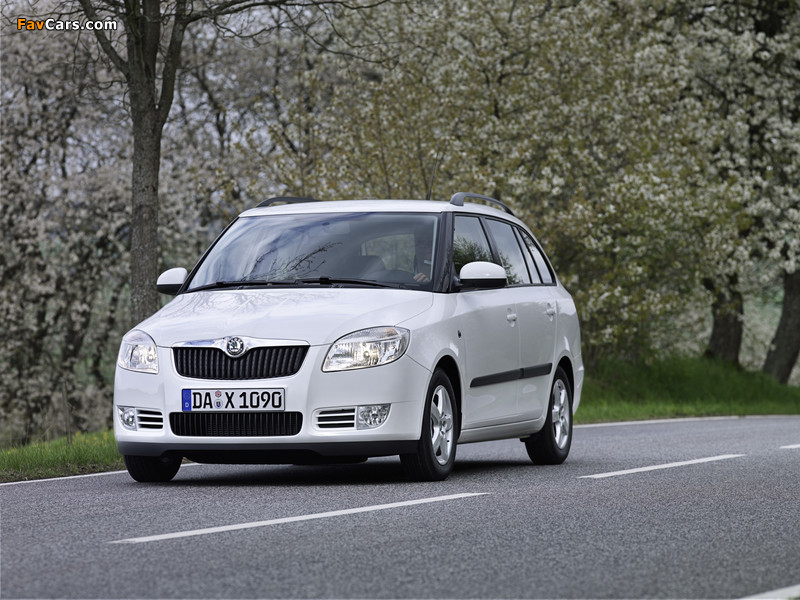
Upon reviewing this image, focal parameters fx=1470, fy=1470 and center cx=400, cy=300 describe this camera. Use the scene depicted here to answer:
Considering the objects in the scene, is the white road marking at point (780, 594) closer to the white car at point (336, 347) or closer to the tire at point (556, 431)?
the white car at point (336, 347)

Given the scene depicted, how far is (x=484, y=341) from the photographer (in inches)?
409

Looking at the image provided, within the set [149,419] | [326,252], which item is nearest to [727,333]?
[326,252]

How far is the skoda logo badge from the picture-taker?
9.06 m

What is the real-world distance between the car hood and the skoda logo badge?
46 millimetres

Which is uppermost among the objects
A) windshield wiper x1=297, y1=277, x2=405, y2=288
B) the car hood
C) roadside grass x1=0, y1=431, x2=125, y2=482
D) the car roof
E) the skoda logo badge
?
the car roof

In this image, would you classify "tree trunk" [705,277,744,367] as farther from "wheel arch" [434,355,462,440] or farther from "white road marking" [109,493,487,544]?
"white road marking" [109,493,487,544]

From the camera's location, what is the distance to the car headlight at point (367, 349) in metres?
9.07

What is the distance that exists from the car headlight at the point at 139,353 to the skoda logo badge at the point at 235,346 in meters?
0.56

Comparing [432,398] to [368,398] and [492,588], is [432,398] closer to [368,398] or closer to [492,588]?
[368,398]

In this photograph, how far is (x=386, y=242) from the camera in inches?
406

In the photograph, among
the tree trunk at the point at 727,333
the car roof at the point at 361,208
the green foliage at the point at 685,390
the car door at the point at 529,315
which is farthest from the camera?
the tree trunk at the point at 727,333

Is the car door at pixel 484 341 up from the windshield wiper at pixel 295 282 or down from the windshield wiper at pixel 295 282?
down

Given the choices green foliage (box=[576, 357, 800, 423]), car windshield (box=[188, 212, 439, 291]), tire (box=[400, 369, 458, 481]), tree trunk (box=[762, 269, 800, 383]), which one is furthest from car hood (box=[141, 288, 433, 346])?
tree trunk (box=[762, 269, 800, 383])

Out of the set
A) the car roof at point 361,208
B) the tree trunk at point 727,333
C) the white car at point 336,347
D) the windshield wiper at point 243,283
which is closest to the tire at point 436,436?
the white car at point 336,347
